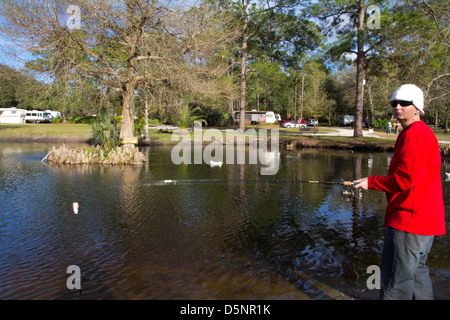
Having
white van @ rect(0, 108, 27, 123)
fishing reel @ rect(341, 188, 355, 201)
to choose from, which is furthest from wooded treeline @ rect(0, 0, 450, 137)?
white van @ rect(0, 108, 27, 123)

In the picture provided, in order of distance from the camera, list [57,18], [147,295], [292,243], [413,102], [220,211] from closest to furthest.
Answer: [413,102], [147,295], [292,243], [220,211], [57,18]

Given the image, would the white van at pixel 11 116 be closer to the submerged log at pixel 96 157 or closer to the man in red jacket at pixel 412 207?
the submerged log at pixel 96 157

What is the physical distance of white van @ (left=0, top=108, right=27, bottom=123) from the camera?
50656mm

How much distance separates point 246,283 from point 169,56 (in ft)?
52.4

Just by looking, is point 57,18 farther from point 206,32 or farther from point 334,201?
point 334,201

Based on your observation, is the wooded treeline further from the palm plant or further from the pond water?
the pond water

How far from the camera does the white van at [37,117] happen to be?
55.1 meters

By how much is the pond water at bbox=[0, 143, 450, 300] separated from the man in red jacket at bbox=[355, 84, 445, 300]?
126 cm

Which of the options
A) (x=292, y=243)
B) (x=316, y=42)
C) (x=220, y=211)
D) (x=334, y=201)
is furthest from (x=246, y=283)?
(x=316, y=42)

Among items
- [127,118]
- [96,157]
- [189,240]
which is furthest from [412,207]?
[127,118]

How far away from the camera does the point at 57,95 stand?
1870 cm

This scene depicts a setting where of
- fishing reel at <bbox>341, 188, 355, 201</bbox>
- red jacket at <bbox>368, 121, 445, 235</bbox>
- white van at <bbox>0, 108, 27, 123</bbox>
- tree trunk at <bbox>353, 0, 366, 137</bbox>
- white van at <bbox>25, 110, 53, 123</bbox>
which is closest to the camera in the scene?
red jacket at <bbox>368, 121, 445, 235</bbox>

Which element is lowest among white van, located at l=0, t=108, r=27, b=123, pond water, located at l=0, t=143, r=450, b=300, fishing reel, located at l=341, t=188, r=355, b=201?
pond water, located at l=0, t=143, r=450, b=300

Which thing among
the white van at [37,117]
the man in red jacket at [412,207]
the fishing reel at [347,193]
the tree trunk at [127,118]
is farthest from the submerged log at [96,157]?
the white van at [37,117]
